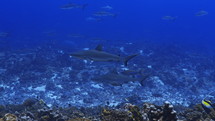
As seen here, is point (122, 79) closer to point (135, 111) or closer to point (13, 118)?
point (135, 111)

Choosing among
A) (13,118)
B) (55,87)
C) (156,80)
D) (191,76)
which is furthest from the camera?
(191,76)

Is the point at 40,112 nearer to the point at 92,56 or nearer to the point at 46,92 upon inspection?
the point at 92,56

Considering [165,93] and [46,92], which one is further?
[165,93]

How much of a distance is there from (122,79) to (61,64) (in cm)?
1166

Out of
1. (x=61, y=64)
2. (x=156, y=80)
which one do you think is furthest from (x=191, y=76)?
(x=61, y=64)

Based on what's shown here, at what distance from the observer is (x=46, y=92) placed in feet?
47.8

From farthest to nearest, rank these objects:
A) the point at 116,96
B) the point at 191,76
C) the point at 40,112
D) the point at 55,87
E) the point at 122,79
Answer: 1. the point at 191,76
2. the point at 55,87
3. the point at 116,96
4. the point at 122,79
5. the point at 40,112

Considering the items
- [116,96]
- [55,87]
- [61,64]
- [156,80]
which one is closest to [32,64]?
[61,64]

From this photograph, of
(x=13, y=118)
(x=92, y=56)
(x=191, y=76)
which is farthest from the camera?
(x=191, y=76)

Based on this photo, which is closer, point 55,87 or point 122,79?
point 122,79

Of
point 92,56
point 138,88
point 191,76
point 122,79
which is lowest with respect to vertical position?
point 191,76

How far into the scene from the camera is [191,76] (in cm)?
1962

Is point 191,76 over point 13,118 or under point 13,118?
under

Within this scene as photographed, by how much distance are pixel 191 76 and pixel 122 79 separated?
1197 cm
